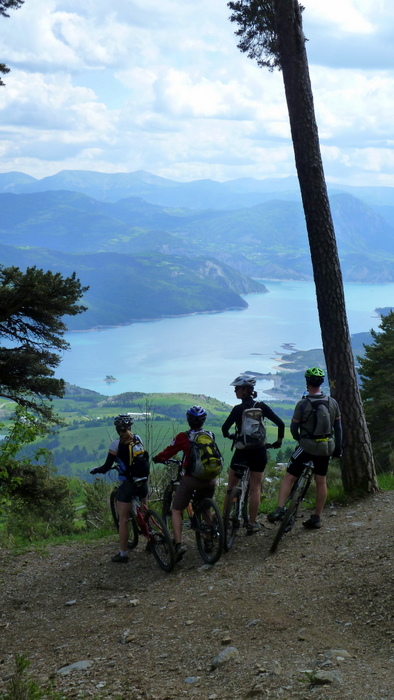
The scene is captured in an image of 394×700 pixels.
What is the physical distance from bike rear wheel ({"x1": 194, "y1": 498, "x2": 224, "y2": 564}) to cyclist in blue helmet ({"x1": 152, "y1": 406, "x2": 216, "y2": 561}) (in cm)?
17

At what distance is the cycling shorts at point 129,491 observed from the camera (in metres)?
7.96

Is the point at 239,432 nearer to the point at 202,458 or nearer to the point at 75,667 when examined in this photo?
the point at 202,458

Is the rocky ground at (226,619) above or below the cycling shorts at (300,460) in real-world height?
below

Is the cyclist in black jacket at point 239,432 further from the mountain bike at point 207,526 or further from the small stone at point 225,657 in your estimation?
the small stone at point 225,657

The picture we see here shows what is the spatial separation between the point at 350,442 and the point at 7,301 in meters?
10.9

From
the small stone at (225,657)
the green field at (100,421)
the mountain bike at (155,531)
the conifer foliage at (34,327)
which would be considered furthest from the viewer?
the green field at (100,421)

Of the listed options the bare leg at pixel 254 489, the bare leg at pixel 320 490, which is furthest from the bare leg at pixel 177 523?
the bare leg at pixel 320 490

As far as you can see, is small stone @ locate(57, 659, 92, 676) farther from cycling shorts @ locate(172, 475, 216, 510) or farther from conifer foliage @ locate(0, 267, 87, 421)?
conifer foliage @ locate(0, 267, 87, 421)

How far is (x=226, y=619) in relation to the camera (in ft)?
19.1

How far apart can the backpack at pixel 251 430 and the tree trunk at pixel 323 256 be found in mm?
1814

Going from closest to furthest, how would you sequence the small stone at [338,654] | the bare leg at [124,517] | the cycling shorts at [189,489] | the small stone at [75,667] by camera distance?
the small stone at [338,654] < the small stone at [75,667] < the cycling shorts at [189,489] < the bare leg at [124,517]

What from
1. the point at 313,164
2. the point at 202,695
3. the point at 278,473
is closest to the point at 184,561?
the point at 202,695

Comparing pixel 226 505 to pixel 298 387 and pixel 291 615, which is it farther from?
pixel 298 387

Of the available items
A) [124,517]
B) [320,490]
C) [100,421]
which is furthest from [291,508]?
[100,421]
